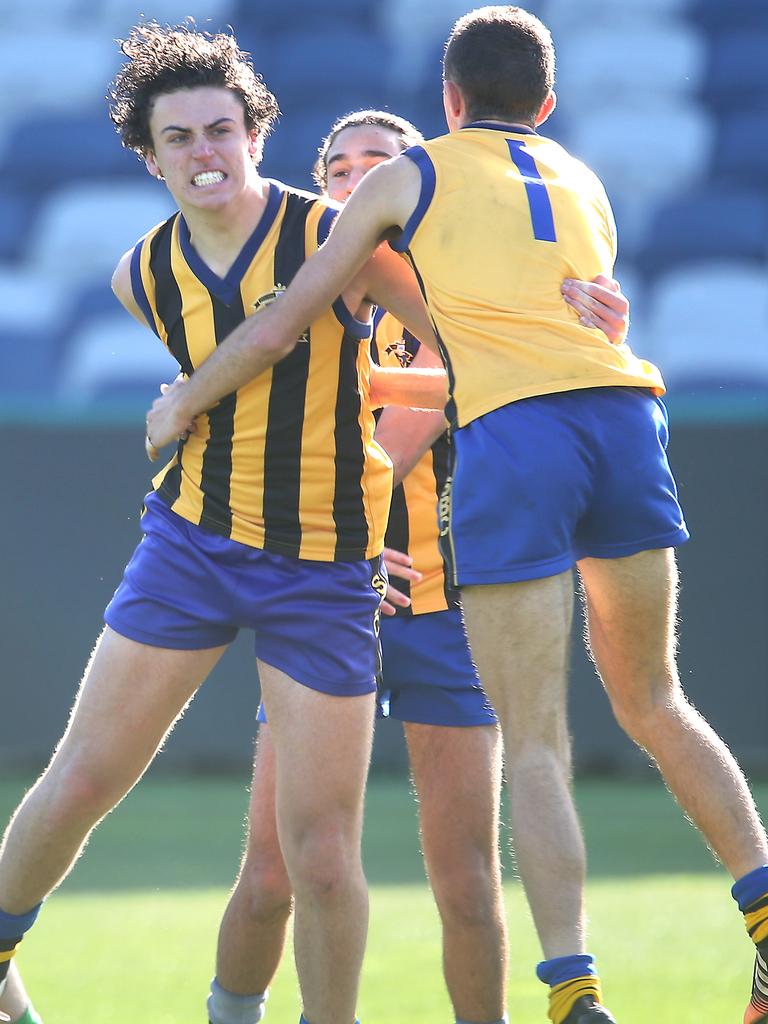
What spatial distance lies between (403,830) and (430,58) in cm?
740

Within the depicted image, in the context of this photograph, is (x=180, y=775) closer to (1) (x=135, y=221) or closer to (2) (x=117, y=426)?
(2) (x=117, y=426)

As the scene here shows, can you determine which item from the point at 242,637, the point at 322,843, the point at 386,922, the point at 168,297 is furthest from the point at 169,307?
the point at 242,637

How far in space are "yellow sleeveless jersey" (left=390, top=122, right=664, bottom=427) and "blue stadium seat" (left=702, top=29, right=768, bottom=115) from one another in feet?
32.3

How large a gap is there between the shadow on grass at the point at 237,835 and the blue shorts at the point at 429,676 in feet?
9.82

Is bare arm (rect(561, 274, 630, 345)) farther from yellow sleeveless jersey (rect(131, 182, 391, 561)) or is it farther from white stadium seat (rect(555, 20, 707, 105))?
white stadium seat (rect(555, 20, 707, 105))

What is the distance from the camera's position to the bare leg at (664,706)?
11.1 ft

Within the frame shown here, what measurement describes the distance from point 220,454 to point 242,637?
508 centimetres

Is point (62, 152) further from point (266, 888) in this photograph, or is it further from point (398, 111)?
point (266, 888)

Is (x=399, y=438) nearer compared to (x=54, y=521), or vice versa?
(x=399, y=438)

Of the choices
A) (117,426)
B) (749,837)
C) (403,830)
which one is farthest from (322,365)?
(117,426)

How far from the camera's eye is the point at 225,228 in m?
3.63

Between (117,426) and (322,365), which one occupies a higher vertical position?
(322,365)

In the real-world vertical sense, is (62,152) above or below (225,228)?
below

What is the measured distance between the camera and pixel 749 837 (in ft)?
11.1
